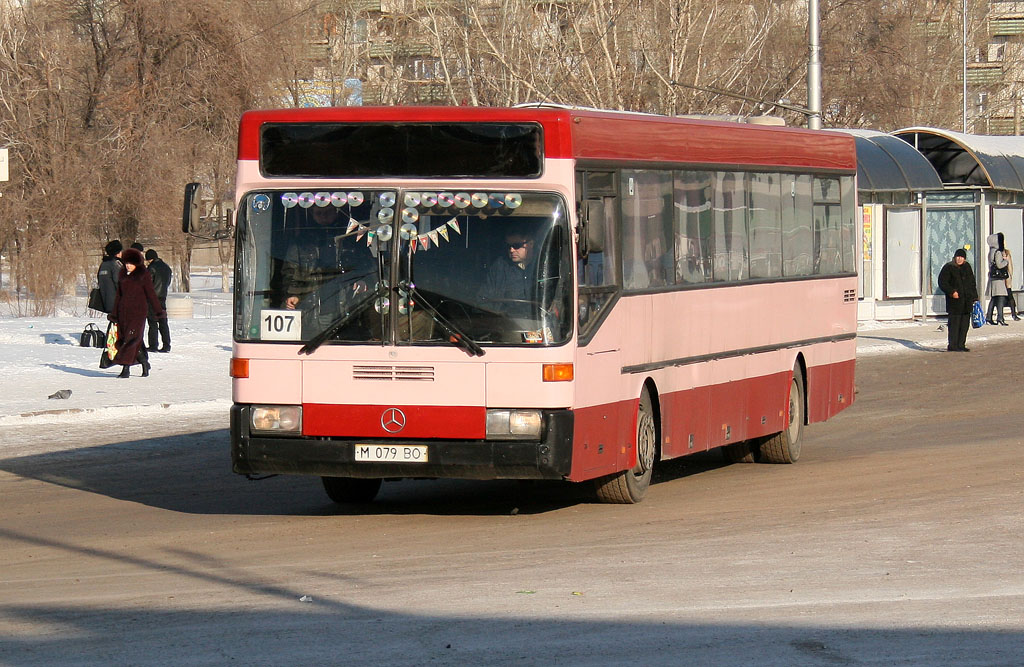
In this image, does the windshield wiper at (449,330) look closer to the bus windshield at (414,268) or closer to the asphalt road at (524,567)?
the bus windshield at (414,268)

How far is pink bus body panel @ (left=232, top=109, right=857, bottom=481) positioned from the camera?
11.0 m

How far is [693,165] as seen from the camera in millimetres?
13359

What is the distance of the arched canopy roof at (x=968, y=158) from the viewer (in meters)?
40.2

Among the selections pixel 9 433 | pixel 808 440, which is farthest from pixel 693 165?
pixel 9 433

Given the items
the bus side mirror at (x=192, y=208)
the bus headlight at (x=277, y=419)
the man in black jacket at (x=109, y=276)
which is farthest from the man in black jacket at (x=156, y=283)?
the bus headlight at (x=277, y=419)

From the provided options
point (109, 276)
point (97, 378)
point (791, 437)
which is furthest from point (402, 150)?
point (109, 276)

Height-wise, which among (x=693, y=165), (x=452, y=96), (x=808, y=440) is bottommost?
(x=808, y=440)

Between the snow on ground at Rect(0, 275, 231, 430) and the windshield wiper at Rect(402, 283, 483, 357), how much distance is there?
8278mm

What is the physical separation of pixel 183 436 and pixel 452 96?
22.8 meters

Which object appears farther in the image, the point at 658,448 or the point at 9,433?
the point at 9,433

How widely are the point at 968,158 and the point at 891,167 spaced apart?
3107 mm

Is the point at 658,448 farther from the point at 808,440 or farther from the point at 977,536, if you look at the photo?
the point at 808,440

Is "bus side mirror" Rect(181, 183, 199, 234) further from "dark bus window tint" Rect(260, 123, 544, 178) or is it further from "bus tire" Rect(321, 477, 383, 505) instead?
"bus tire" Rect(321, 477, 383, 505)

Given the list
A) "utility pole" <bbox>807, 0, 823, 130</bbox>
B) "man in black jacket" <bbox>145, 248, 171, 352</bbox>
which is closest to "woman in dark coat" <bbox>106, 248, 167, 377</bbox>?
"man in black jacket" <bbox>145, 248, 171, 352</bbox>
